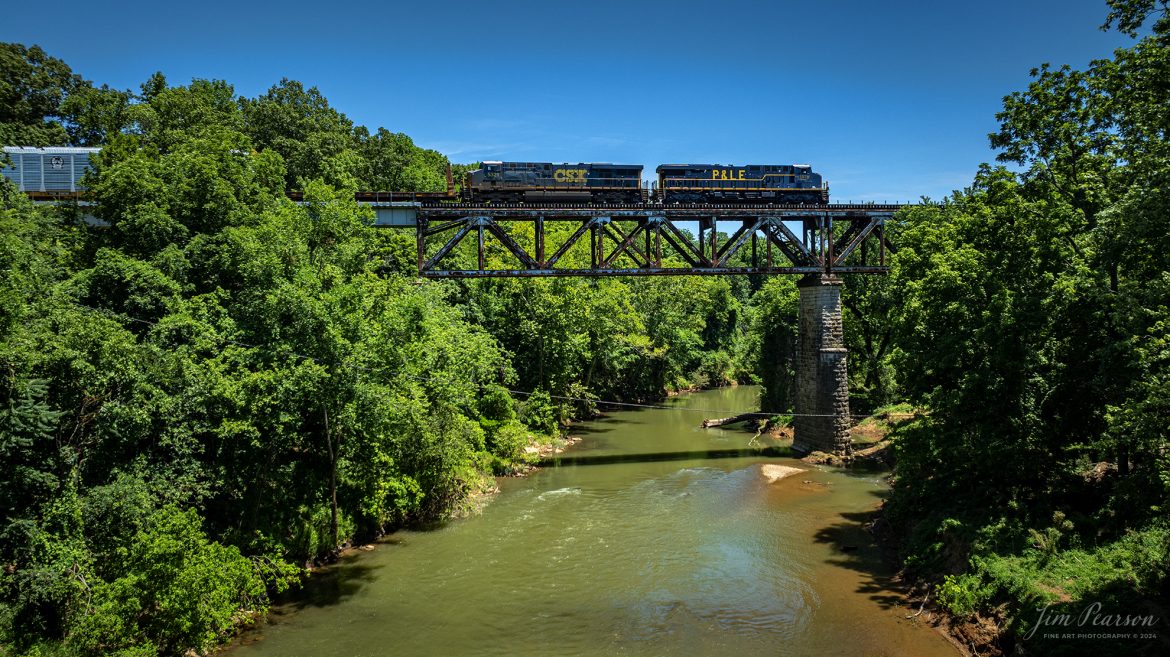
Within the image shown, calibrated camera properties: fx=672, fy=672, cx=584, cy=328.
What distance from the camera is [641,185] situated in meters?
37.9

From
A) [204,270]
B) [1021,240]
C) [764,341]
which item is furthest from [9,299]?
[764,341]

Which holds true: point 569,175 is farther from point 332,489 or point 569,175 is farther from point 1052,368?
point 1052,368

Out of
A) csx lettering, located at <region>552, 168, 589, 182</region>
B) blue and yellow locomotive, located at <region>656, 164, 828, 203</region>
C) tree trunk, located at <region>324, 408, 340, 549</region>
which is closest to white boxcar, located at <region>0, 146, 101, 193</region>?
csx lettering, located at <region>552, 168, 589, 182</region>

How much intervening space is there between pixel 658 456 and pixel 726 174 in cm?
1605

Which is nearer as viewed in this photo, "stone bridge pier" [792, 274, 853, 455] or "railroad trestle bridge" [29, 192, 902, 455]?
"railroad trestle bridge" [29, 192, 902, 455]

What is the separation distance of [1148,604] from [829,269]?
71.0ft

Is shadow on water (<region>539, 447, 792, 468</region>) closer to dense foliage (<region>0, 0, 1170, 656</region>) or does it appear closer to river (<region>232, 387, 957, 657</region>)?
river (<region>232, 387, 957, 657</region>)

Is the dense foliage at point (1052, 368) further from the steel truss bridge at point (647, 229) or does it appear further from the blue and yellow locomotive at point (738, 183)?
the blue and yellow locomotive at point (738, 183)

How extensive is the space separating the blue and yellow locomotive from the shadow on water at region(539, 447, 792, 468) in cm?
1360

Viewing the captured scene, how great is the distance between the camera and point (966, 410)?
17.7 meters

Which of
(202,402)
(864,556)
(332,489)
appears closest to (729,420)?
(864,556)

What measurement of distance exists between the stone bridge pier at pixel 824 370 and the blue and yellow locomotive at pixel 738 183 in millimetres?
7214

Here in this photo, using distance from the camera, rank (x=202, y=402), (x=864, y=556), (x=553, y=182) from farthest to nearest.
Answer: (x=553, y=182) < (x=864, y=556) < (x=202, y=402)

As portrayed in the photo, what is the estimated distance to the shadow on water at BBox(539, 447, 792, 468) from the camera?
108ft
